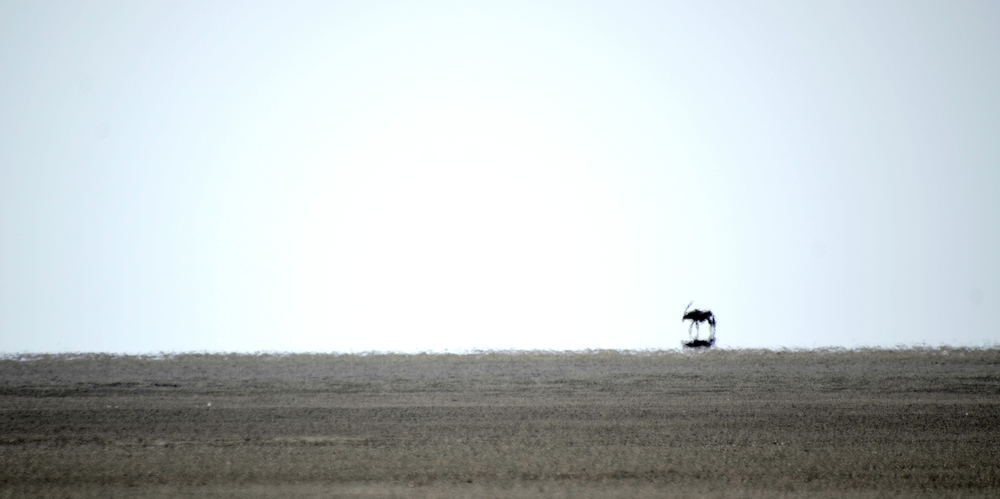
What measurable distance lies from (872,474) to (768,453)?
125 cm

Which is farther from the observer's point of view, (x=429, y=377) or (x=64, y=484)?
(x=429, y=377)

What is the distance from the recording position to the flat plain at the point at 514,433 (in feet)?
26.0

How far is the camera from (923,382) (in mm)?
15312

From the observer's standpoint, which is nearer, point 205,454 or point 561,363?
point 205,454

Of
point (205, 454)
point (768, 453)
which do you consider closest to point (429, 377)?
point (205, 454)

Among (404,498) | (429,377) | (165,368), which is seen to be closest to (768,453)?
(404,498)

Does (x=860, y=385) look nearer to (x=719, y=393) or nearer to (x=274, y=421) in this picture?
(x=719, y=393)

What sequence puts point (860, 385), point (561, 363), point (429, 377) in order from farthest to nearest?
point (561, 363), point (429, 377), point (860, 385)

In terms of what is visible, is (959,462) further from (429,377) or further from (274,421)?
(429,377)

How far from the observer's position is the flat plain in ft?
26.0

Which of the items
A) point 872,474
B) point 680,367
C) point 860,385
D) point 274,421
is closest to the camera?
point 872,474

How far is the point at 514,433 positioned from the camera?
10.4m

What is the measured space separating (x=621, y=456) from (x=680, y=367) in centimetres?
1050

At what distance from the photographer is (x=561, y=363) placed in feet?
67.4
